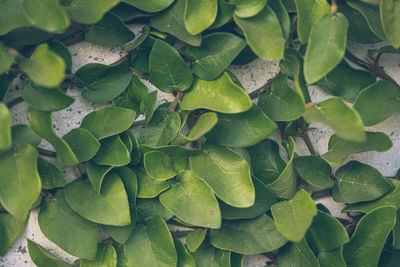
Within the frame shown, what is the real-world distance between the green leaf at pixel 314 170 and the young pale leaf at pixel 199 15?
0.68 ft

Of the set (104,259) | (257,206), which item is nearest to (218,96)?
(257,206)

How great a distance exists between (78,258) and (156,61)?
28cm

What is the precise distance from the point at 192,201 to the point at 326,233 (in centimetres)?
18

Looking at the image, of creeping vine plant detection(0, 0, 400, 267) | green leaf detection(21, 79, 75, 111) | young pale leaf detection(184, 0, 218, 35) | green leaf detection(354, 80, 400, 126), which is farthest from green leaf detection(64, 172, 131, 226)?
green leaf detection(354, 80, 400, 126)

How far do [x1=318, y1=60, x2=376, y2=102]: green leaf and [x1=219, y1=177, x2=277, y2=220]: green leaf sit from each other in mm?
160

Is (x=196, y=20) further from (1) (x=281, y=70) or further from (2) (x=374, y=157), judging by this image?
(2) (x=374, y=157)

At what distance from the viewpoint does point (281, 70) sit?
1.78ft

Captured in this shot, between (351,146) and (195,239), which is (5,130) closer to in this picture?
(195,239)

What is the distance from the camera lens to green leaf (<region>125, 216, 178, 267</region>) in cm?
52

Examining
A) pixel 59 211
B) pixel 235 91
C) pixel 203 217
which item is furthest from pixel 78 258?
pixel 235 91

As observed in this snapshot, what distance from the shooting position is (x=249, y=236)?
0.54m

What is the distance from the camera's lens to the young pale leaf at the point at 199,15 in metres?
0.49

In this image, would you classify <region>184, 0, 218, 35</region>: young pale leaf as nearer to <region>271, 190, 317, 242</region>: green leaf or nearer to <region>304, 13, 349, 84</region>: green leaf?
<region>304, 13, 349, 84</region>: green leaf

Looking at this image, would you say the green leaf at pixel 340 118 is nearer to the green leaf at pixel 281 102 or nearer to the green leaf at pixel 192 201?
the green leaf at pixel 281 102
